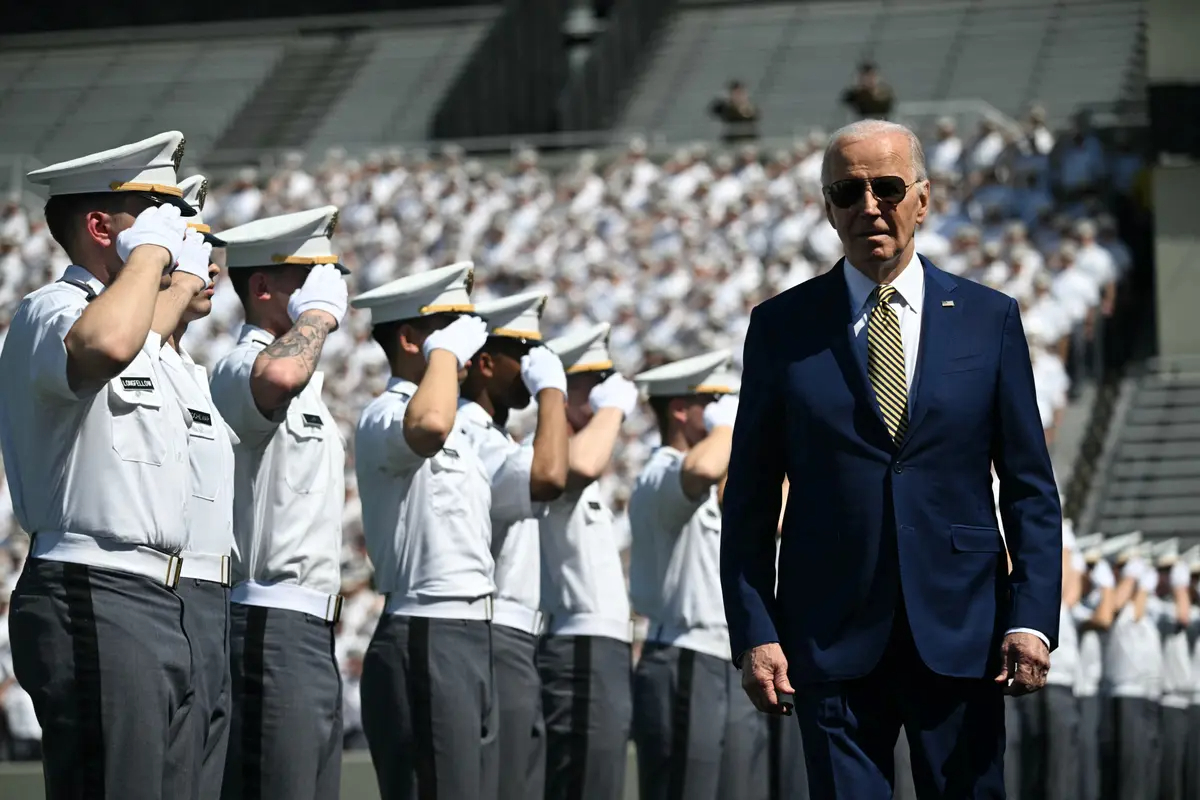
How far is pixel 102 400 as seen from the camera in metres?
4.81

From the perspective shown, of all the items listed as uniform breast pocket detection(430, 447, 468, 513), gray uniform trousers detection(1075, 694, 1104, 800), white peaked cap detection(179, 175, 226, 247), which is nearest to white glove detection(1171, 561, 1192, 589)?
gray uniform trousers detection(1075, 694, 1104, 800)

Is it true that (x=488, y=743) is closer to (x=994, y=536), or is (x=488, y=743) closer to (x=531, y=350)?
(x=531, y=350)

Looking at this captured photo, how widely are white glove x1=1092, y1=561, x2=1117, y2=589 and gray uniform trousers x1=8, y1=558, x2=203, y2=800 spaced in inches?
363

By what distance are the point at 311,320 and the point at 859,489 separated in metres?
1.85

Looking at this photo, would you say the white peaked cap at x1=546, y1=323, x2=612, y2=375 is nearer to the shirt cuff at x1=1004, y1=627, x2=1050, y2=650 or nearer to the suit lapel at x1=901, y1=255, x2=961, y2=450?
the suit lapel at x1=901, y1=255, x2=961, y2=450

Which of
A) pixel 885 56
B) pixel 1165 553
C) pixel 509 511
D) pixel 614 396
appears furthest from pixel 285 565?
pixel 885 56

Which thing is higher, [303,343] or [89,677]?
[303,343]

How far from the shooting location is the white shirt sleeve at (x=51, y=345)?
4.65 metres

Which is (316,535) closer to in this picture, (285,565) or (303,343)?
(285,565)

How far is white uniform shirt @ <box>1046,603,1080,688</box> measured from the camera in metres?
11.7

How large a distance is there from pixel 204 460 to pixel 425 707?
4.13 ft

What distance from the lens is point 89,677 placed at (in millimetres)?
4656

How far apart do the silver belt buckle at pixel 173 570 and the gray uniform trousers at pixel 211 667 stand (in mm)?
258

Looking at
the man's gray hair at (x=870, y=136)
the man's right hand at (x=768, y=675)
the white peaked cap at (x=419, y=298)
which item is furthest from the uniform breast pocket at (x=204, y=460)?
the man's gray hair at (x=870, y=136)
